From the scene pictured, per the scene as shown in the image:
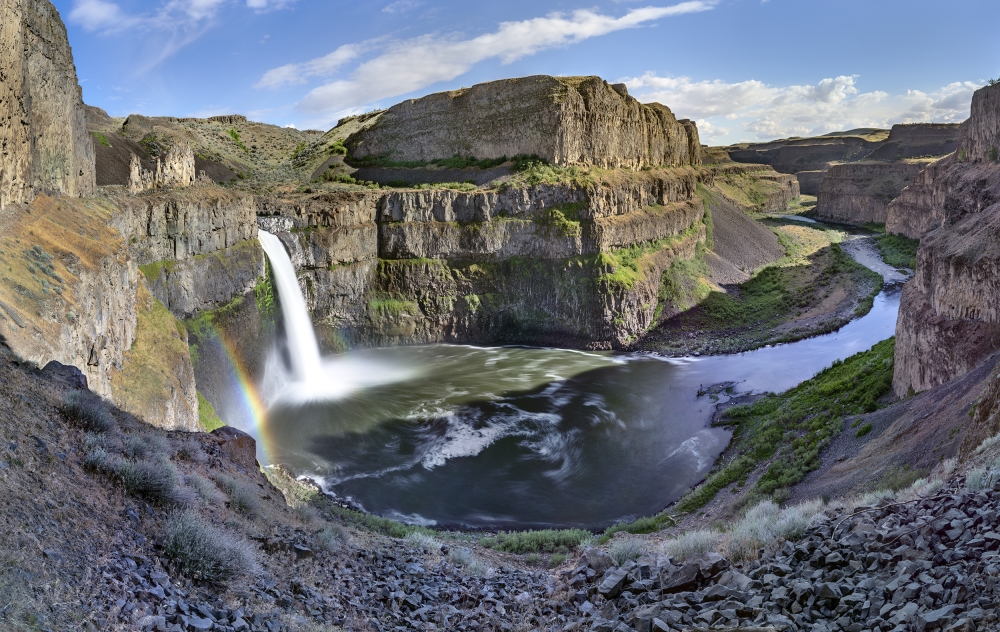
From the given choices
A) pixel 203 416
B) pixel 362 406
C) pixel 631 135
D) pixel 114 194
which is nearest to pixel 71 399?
pixel 203 416

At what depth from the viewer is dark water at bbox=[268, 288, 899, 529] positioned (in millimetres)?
22562

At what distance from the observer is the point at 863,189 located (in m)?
95.2

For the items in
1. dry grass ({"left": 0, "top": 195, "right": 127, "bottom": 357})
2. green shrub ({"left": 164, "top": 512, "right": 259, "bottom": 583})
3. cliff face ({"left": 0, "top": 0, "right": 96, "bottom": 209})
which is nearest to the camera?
green shrub ({"left": 164, "top": 512, "right": 259, "bottom": 583})

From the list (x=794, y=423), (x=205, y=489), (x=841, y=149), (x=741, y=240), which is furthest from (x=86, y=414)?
(x=841, y=149)

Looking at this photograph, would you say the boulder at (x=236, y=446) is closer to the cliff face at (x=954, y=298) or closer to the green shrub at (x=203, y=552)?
the green shrub at (x=203, y=552)

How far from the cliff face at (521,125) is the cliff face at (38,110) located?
32345 mm

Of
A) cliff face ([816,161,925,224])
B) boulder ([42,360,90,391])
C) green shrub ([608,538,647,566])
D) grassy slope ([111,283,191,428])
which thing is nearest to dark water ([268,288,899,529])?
grassy slope ([111,283,191,428])

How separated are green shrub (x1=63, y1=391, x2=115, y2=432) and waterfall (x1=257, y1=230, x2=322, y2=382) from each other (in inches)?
993

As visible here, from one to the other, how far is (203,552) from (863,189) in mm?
107346

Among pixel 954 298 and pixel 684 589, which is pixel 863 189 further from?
pixel 684 589

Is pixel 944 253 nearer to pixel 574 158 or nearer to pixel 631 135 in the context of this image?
pixel 574 158

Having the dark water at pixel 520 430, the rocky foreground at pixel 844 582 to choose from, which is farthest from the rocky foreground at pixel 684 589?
the dark water at pixel 520 430

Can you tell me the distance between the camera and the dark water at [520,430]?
2256cm

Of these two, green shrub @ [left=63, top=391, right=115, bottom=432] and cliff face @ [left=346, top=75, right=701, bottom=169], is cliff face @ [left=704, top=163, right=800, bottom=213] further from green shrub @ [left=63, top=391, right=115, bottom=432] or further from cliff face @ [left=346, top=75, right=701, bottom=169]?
green shrub @ [left=63, top=391, right=115, bottom=432]
